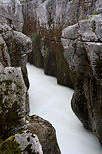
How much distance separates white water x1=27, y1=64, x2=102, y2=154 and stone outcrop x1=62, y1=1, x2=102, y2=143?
1.61ft

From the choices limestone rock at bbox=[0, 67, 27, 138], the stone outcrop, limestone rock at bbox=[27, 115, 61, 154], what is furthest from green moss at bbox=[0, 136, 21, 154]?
the stone outcrop

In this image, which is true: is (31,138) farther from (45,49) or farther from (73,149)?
(45,49)

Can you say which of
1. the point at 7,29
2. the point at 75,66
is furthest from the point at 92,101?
the point at 7,29

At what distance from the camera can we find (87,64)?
5344 mm

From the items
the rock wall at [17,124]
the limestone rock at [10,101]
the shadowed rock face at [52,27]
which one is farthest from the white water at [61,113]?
the limestone rock at [10,101]

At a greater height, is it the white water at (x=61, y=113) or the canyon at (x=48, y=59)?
the canyon at (x=48, y=59)

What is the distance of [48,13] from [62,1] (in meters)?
1.46

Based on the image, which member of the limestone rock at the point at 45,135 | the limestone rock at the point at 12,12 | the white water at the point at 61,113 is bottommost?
the white water at the point at 61,113

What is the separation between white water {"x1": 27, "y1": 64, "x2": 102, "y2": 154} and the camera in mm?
6262

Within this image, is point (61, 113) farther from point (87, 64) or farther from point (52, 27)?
point (52, 27)

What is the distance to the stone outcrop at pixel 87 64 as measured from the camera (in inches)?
188

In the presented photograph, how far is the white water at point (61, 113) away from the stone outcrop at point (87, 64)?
490 mm

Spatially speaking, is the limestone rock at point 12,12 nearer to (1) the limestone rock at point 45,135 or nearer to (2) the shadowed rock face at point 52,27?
(2) the shadowed rock face at point 52,27

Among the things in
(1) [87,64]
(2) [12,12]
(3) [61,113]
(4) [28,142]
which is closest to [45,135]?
(4) [28,142]
